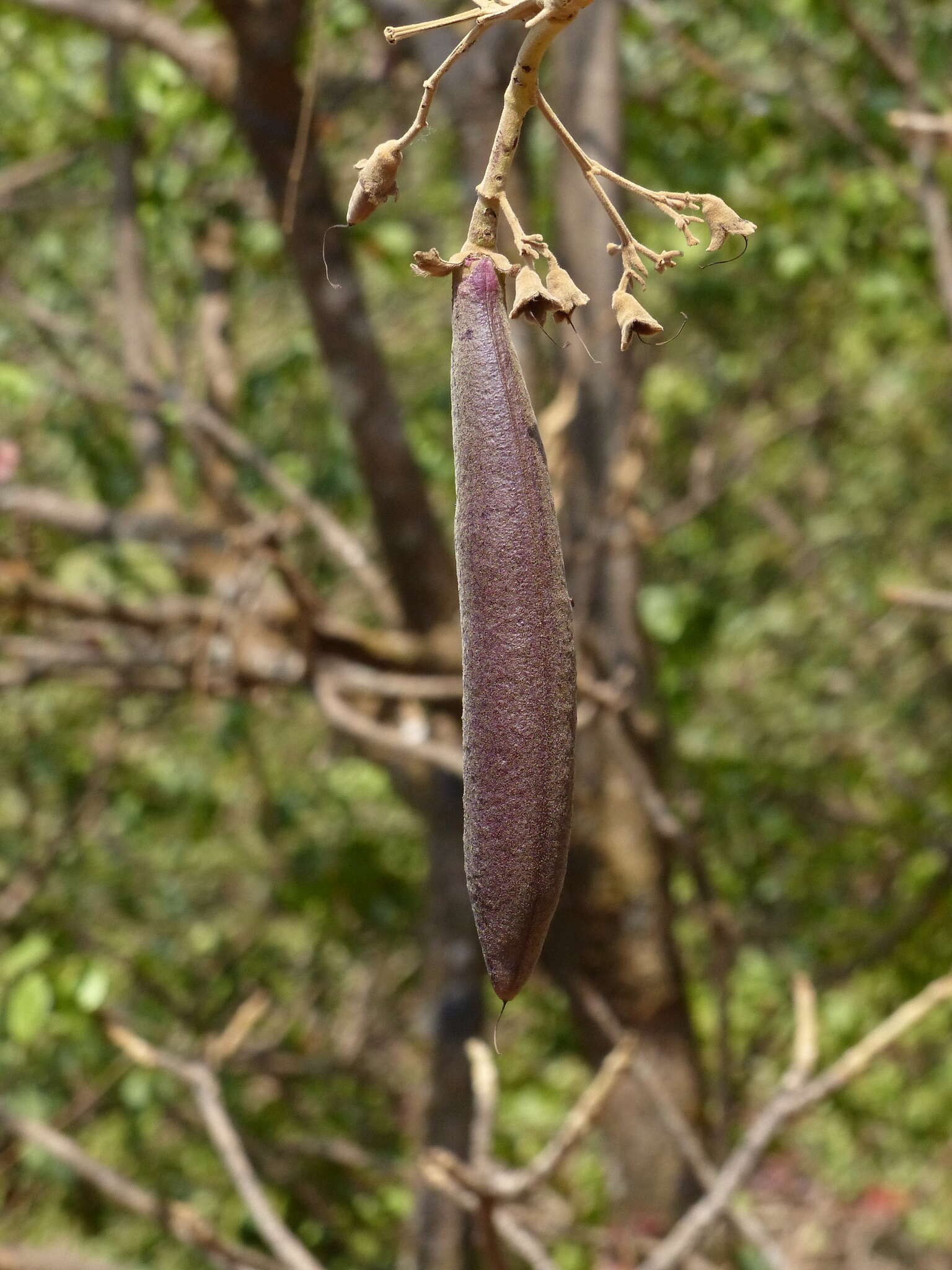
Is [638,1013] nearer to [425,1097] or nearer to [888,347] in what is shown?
[425,1097]

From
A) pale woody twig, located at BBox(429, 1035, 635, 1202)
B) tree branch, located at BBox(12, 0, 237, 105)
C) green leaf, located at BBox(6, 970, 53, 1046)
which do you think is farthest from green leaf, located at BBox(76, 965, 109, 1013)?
tree branch, located at BBox(12, 0, 237, 105)

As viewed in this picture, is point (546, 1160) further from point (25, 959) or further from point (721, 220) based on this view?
point (25, 959)

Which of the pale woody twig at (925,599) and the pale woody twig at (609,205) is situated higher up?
the pale woody twig at (609,205)

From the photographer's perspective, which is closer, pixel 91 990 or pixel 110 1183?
Answer: pixel 110 1183

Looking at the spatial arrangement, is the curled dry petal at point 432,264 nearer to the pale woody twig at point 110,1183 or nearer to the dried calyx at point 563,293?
the dried calyx at point 563,293

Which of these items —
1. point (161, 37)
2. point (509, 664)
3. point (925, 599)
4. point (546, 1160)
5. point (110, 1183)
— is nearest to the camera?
point (509, 664)

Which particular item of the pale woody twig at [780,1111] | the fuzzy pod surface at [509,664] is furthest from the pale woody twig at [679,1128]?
the fuzzy pod surface at [509,664]

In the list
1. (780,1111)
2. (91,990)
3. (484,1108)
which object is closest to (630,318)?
(484,1108)
